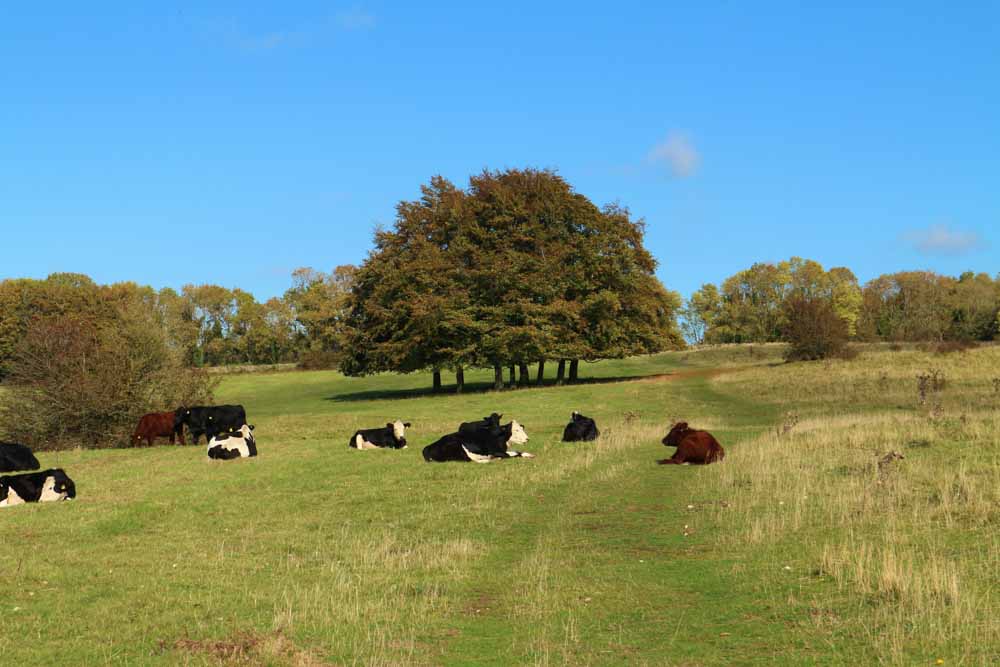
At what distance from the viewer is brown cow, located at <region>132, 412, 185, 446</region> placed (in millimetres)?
27969

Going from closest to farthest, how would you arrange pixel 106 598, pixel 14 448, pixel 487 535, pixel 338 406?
pixel 106 598, pixel 487 535, pixel 14 448, pixel 338 406

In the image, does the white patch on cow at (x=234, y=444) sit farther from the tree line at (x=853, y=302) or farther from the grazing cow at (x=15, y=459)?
the tree line at (x=853, y=302)

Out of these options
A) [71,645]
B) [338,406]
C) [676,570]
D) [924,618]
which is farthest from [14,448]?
[338,406]

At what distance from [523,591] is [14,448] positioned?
1775cm

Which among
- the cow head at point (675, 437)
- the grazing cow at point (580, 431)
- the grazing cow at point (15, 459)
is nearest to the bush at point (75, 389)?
the grazing cow at point (15, 459)

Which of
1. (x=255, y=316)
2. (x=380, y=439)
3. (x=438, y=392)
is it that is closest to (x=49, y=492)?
(x=380, y=439)

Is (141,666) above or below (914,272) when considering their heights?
below

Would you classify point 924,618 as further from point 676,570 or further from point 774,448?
point 774,448

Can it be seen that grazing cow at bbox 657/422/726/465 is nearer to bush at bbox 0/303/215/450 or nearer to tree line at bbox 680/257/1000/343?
bush at bbox 0/303/215/450

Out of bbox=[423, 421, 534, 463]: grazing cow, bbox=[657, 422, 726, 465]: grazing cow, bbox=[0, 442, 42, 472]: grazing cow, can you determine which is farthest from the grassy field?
bbox=[0, 442, 42, 472]: grazing cow

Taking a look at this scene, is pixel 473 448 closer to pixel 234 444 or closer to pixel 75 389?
pixel 234 444

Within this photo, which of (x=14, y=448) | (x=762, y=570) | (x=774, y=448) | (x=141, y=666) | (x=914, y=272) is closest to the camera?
(x=141, y=666)

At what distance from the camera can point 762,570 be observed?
9344mm

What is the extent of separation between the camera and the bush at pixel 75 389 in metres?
29.8
